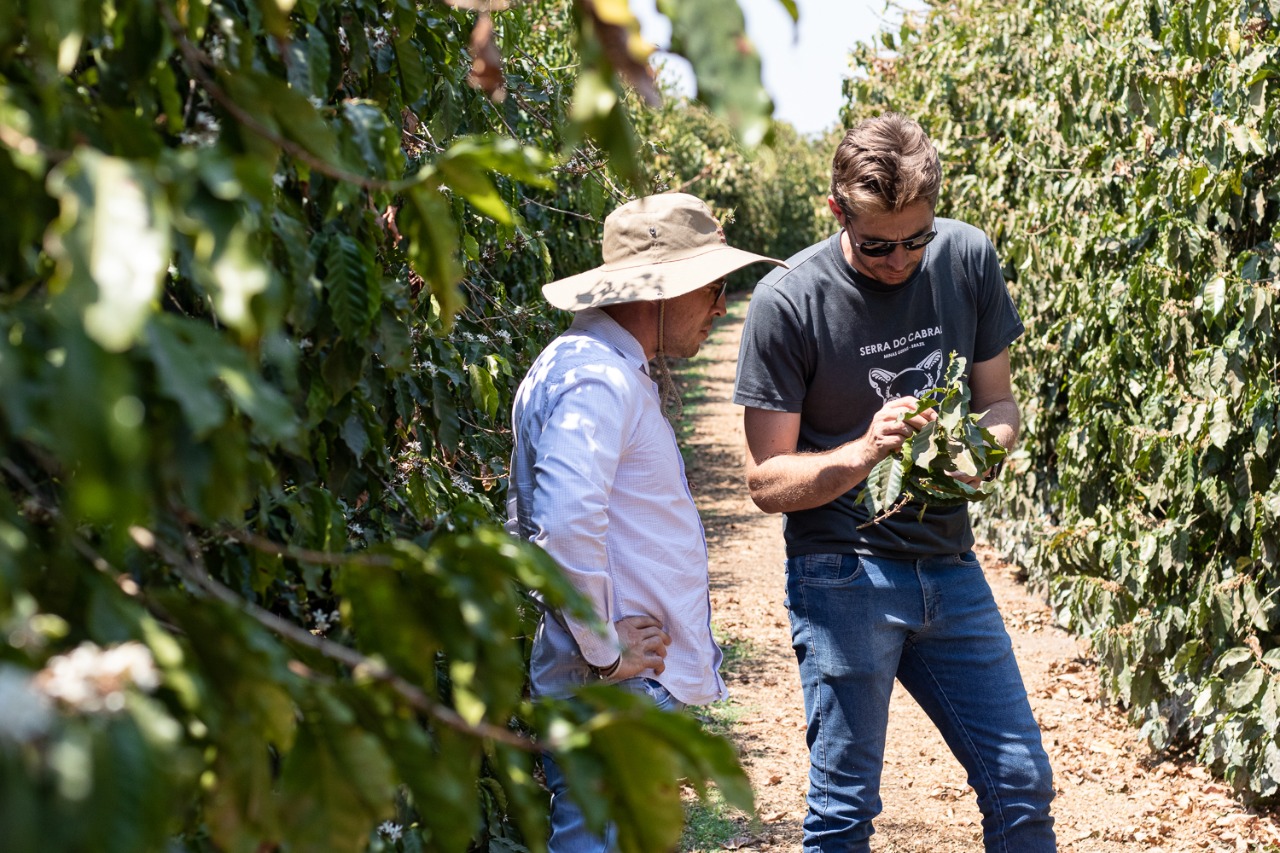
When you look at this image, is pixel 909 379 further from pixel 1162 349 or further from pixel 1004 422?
pixel 1162 349

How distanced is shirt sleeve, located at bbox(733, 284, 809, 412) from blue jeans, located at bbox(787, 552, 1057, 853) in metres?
0.40

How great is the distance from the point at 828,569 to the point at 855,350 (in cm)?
52

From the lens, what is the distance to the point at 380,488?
82.7 inches

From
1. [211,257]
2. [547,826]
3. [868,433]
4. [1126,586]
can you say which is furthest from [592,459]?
[1126,586]

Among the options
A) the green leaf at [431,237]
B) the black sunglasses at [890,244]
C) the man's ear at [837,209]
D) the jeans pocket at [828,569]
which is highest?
the man's ear at [837,209]

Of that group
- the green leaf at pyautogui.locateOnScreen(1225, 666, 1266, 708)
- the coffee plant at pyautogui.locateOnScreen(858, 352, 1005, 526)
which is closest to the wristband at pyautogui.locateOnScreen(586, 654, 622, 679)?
the coffee plant at pyautogui.locateOnScreen(858, 352, 1005, 526)

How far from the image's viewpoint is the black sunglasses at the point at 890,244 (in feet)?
9.27

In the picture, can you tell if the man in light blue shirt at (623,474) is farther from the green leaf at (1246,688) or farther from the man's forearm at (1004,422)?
the green leaf at (1246,688)

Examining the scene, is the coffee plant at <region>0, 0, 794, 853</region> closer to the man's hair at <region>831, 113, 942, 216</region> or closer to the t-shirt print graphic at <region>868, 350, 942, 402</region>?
the man's hair at <region>831, 113, 942, 216</region>

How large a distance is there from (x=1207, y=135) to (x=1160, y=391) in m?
0.96

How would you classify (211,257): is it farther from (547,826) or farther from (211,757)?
(547,826)

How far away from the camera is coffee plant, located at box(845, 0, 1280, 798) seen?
3709 millimetres

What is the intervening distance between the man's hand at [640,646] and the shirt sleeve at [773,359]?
2.15 feet

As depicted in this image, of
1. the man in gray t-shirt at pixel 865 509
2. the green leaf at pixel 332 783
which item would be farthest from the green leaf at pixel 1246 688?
the green leaf at pixel 332 783
